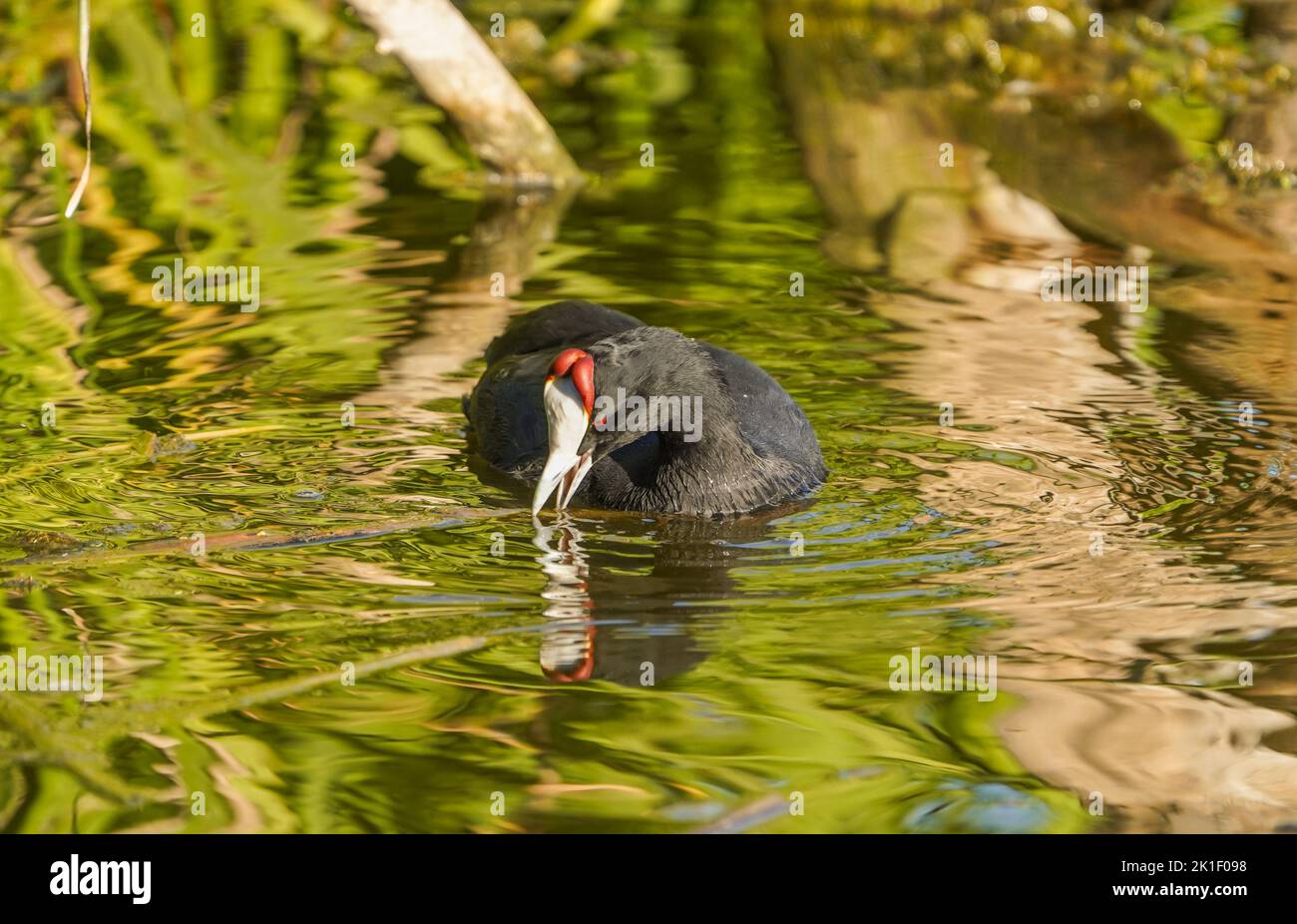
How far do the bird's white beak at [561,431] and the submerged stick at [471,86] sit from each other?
3.79 m

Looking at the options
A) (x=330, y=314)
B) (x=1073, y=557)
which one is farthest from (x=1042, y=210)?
(x=1073, y=557)

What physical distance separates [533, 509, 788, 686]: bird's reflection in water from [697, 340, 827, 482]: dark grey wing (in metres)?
0.27

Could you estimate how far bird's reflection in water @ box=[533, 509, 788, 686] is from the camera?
16.2 ft

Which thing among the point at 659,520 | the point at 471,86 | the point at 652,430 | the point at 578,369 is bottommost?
the point at 659,520

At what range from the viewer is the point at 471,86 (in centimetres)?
945

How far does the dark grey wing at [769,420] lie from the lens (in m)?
6.13

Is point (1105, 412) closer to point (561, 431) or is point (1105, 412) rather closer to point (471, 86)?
point (561, 431)

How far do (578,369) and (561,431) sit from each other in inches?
8.1

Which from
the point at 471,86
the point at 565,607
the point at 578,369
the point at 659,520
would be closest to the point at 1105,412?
the point at 659,520

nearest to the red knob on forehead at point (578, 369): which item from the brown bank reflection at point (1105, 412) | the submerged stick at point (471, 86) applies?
the brown bank reflection at point (1105, 412)

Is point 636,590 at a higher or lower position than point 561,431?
lower

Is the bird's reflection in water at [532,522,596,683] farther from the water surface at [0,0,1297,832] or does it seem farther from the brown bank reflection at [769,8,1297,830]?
the brown bank reflection at [769,8,1297,830]

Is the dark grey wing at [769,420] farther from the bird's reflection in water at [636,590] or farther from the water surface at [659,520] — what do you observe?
the bird's reflection in water at [636,590]

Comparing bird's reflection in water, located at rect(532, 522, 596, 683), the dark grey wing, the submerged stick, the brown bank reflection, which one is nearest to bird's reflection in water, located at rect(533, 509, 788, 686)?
bird's reflection in water, located at rect(532, 522, 596, 683)
